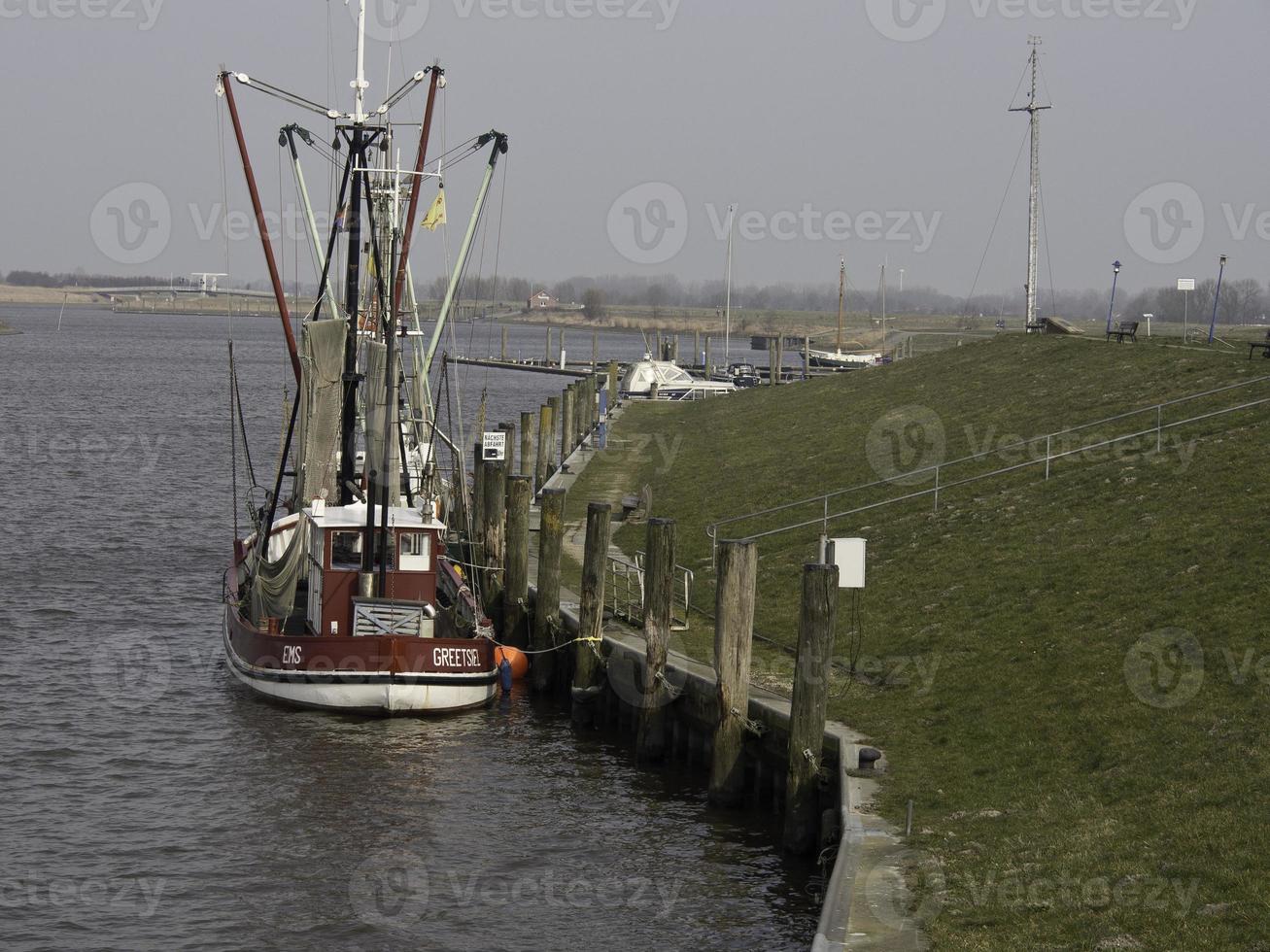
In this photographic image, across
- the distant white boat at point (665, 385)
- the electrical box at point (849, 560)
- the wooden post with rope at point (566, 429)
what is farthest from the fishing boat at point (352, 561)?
the distant white boat at point (665, 385)

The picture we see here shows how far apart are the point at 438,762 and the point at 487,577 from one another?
29.6 ft

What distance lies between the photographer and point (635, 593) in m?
31.3

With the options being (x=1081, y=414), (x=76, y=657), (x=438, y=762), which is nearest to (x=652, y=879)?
(x=438, y=762)

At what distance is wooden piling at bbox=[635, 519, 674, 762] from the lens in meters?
23.4

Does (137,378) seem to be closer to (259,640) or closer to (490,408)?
(490,408)

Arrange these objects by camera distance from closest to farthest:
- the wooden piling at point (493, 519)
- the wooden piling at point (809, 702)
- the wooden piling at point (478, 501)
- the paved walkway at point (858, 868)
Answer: the paved walkway at point (858, 868) < the wooden piling at point (809, 702) < the wooden piling at point (493, 519) < the wooden piling at point (478, 501)

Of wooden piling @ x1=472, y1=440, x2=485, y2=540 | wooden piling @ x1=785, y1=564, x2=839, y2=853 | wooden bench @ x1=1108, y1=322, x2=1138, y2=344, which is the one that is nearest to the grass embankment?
wooden piling @ x1=785, y1=564, x2=839, y2=853

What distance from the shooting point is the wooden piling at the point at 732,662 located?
811 inches

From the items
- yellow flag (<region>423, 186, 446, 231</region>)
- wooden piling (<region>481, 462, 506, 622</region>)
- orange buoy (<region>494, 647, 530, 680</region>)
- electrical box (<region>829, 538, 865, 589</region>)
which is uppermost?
yellow flag (<region>423, 186, 446, 231</region>)

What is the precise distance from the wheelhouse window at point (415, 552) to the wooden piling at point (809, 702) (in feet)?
36.4

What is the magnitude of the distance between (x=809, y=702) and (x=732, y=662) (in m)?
1.88

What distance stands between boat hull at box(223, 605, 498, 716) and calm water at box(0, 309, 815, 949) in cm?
39

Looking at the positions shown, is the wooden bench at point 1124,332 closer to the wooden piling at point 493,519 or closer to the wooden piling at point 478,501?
the wooden piling at point 478,501

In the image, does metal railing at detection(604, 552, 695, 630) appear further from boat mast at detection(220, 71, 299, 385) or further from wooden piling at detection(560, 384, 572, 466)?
wooden piling at detection(560, 384, 572, 466)
